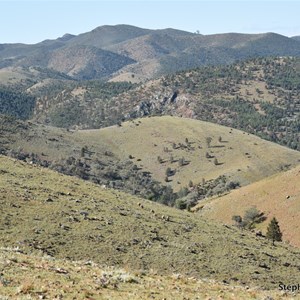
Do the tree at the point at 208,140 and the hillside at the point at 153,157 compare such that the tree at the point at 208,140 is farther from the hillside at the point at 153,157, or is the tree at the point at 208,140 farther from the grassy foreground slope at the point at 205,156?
the grassy foreground slope at the point at 205,156

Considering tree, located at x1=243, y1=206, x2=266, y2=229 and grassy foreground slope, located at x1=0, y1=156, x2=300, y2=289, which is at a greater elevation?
grassy foreground slope, located at x1=0, y1=156, x2=300, y2=289

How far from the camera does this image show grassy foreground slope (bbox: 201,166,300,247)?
66256mm

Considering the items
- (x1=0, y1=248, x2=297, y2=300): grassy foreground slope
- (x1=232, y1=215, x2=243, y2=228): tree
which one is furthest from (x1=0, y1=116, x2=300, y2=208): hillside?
(x1=0, y1=248, x2=297, y2=300): grassy foreground slope

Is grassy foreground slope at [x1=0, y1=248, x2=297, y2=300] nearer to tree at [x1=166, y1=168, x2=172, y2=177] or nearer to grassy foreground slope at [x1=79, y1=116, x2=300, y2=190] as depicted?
grassy foreground slope at [x1=79, y1=116, x2=300, y2=190]

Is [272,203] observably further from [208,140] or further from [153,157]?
[208,140]

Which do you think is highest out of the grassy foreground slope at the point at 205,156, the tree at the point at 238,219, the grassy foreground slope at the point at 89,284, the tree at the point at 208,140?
the grassy foreground slope at the point at 89,284

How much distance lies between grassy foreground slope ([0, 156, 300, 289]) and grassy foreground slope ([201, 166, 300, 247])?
870 inches

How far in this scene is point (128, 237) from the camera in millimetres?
36594

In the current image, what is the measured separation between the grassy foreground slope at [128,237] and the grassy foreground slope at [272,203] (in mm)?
22092

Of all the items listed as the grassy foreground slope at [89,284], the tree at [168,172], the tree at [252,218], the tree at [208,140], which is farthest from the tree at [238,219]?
the tree at [208,140]

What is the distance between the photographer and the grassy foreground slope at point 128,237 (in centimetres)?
3284

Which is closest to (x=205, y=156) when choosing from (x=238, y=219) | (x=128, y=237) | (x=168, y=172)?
(x=168, y=172)

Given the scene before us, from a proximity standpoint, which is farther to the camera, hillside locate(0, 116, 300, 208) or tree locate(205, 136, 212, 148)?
tree locate(205, 136, 212, 148)

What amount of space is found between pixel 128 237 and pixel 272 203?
1695 inches
